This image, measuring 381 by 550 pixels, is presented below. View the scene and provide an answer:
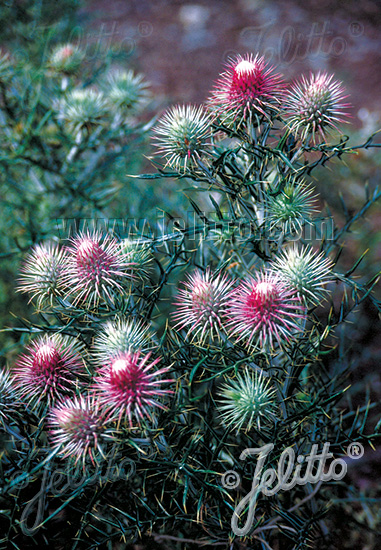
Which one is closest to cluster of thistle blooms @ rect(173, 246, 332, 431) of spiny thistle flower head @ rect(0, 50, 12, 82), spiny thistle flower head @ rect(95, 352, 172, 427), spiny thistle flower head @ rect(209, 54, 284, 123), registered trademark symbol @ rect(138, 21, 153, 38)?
spiny thistle flower head @ rect(95, 352, 172, 427)

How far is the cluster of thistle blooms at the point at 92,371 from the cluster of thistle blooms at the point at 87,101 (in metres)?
1.42

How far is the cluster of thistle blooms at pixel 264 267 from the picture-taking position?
141 cm

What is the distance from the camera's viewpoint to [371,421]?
271 cm

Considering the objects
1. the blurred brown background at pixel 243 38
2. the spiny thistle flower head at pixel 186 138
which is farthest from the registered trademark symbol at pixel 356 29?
the spiny thistle flower head at pixel 186 138

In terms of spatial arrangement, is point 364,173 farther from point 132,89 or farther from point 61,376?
point 61,376

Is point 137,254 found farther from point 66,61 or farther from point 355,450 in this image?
point 66,61

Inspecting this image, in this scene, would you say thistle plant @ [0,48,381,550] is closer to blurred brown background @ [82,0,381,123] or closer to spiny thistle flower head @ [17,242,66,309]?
spiny thistle flower head @ [17,242,66,309]

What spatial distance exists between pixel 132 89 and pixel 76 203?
31.6 inches

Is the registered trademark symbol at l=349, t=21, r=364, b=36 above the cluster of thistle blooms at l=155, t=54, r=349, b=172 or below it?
above

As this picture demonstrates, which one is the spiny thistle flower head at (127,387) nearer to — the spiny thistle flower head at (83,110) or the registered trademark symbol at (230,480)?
the registered trademark symbol at (230,480)

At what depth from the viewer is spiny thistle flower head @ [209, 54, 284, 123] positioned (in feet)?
5.21

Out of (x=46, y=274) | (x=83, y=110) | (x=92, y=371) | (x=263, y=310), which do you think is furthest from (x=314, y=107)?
(x=83, y=110)

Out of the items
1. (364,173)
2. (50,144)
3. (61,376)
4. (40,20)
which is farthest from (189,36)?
(61,376)

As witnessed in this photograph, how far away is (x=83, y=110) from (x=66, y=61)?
58 cm
